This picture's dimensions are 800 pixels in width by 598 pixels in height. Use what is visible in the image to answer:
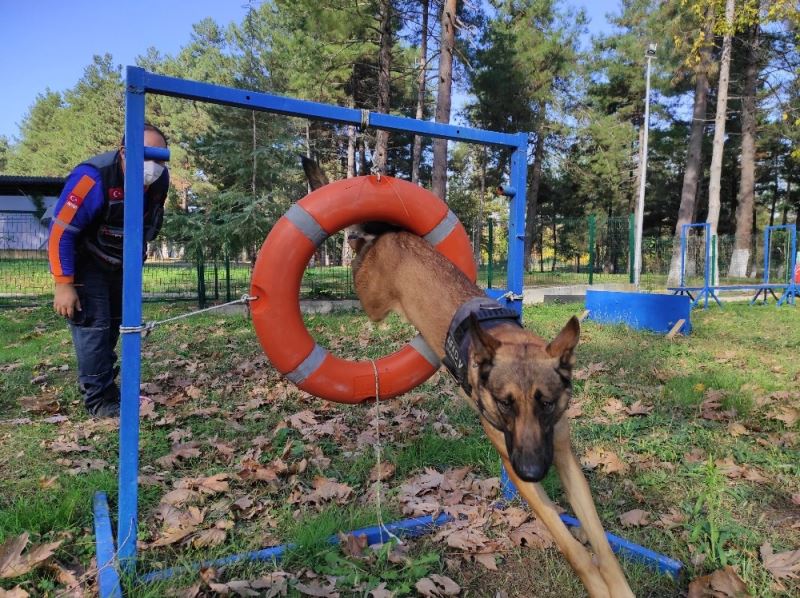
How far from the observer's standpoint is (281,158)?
34.2ft

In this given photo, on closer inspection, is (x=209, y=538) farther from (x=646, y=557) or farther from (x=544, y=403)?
(x=646, y=557)

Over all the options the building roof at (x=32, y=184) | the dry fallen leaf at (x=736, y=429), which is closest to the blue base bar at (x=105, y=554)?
the dry fallen leaf at (x=736, y=429)

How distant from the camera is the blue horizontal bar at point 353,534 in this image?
2068 mm

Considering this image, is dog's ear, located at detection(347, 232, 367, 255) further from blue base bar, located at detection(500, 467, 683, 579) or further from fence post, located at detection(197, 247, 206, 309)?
fence post, located at detection(197, 247, 206, 309)

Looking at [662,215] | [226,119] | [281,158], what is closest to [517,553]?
[281,158]

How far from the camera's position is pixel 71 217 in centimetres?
327

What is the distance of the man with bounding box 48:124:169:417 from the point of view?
3270 millimetres

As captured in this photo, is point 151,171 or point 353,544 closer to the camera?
point 353,544

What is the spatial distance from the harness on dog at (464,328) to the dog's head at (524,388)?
14cm

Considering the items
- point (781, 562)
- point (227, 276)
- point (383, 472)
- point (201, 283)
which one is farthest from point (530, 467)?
point (227, 276)

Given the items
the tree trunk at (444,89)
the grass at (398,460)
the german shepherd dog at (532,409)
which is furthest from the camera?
the tree trunk at (444,89)

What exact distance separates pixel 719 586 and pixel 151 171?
3489 millimetres

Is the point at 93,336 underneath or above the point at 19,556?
above

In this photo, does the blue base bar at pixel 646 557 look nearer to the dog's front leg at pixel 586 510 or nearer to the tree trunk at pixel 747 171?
the dog's front leg at pixel 586 510
